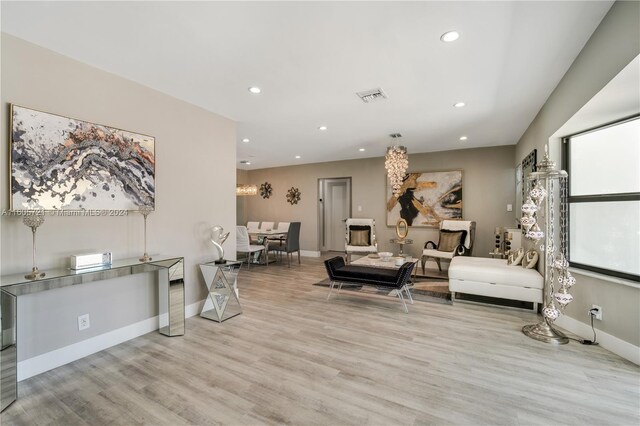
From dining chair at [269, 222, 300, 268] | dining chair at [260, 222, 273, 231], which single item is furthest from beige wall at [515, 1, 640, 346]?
dining chair at [260, 222, 273, 231]

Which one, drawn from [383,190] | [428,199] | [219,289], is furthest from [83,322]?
[428,199]

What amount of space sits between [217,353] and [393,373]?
1.54 m

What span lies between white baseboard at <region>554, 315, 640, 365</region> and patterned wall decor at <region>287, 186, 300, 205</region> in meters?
6.30

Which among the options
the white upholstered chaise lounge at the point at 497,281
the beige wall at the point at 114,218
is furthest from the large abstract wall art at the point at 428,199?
the beige wall at the point at 114,218

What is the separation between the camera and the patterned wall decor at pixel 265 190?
346 inches

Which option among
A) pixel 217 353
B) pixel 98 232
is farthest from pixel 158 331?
pixel 98 232

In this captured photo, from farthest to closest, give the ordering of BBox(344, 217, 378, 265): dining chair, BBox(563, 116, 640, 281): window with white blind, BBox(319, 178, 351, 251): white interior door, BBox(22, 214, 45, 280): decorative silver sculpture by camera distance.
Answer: BBox(319, 178, 351, 251): white interior door, BBox(344, 217, 378, 265): dining chair, BBox(563, 116, 640, 281): window with white blind, BBox(22, 214, 45, 280): decorative silver sculpture

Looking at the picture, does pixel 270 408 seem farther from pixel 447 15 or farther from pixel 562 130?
pixel 562 130

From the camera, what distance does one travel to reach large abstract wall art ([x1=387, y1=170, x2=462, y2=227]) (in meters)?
6.35

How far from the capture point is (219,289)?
3.54 metres

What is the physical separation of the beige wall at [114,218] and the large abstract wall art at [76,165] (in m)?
0.08

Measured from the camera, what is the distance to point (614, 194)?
2.74 m

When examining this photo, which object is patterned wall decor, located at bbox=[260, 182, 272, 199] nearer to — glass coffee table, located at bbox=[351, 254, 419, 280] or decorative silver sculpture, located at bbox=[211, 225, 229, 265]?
glass coffee table, located at bbox=[351, 254, 419, 280]

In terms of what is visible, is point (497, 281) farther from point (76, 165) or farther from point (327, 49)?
point (76, 165)
